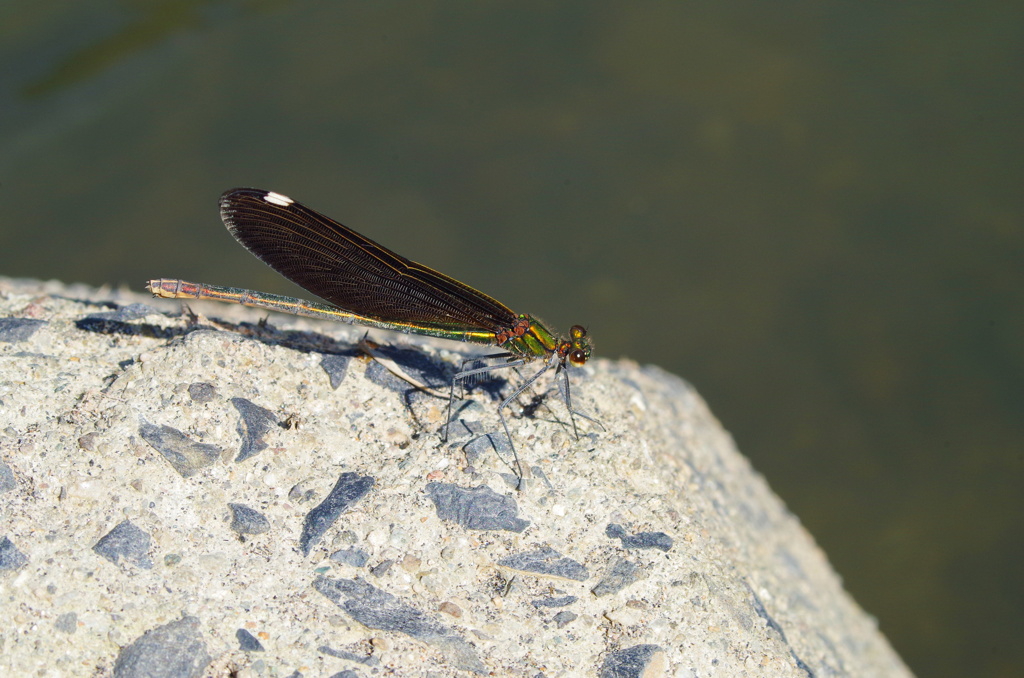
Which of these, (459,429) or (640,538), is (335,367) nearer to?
(459,429)

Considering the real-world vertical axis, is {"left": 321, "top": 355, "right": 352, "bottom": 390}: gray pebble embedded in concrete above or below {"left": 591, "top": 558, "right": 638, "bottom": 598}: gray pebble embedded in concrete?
above

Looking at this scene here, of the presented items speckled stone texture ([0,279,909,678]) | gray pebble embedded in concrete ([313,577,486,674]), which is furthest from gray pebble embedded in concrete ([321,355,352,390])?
gray pebble embedded in concrete ([313,577,486,674])

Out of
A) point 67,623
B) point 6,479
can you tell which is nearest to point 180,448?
point 6,479

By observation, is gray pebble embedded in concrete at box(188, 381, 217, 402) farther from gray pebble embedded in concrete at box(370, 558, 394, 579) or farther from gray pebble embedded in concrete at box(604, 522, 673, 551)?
gray pebble embedded in concrete at box(604, 522, 673, 551)

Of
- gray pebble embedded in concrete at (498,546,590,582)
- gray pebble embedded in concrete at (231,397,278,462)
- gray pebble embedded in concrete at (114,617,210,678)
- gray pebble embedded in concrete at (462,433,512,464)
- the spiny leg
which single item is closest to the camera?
gray pebble embedded in concrete at (114,617,210,678)

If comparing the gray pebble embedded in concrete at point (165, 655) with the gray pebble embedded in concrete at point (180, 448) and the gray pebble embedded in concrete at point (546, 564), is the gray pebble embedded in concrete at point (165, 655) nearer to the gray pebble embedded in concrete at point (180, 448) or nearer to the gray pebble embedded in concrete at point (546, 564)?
the gray pebble embedded in concrete at point (180, 448)

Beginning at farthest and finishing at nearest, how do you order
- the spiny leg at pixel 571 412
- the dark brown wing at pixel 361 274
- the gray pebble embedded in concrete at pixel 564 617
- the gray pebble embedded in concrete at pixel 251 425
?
the dark brown wing at pixel 361 274 → the spiny leg at pixel 571 412 → the gray pebble embedded in concrete at pixel 251 425 → the gray pebble embedded in concrete at pixel 564 617

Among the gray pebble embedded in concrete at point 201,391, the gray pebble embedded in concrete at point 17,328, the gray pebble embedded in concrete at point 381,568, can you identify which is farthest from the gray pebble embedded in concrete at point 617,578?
the gray pebble embedded in concrete at point 17,328
